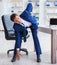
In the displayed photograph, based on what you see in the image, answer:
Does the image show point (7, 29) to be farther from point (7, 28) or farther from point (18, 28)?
point (18, 28)

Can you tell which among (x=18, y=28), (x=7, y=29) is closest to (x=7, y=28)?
(x=7, y=29)

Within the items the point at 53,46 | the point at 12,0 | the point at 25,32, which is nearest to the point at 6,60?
the point at 25,32

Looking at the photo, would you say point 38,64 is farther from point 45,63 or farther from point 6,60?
point 6,60

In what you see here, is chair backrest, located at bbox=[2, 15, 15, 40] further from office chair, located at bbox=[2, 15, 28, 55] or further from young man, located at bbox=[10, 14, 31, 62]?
young man, located at bbox=[10, 14, 31, 62]

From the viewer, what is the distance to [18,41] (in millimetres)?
4109

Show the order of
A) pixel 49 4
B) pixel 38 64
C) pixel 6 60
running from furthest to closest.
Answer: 1. pixel 49 4
2. pixel 6 60
3. pixel 38 64

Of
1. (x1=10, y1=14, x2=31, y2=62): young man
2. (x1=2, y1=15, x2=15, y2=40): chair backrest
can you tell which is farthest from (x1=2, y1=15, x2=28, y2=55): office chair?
(x1=10, y1=14, x2=31, y2=62): young man

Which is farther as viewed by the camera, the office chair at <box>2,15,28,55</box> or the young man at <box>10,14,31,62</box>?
the office chair at <box>2,15,28,55</box>

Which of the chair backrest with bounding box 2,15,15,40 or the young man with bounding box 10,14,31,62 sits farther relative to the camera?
the chair backrest with bounding box 2,15,15,40

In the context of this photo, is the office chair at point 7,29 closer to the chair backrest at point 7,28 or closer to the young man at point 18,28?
the chair backrest at point 7,28

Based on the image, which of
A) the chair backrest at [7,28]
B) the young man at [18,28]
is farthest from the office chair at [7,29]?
the young man at [18,28]

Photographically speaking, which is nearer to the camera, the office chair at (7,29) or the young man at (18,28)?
the young man at (18,28)

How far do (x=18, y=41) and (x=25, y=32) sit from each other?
229mm

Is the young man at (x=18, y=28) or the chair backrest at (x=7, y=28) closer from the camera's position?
the young man at (x=18, y=28)
